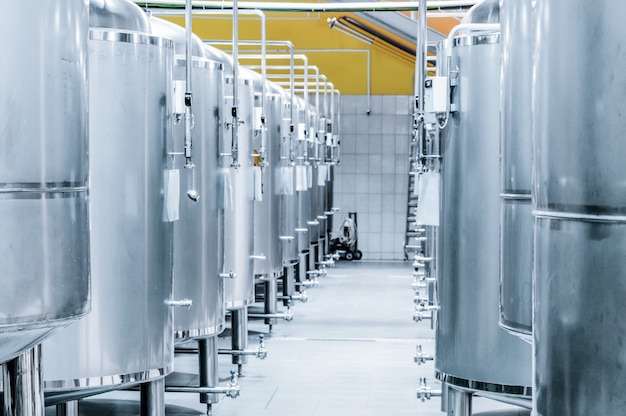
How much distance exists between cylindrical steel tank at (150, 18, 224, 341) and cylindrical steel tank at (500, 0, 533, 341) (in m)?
1.93

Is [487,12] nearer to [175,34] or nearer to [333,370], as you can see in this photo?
[175,34]

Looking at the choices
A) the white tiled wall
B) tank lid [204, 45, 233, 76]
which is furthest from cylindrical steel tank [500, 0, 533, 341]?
the white tiled wall

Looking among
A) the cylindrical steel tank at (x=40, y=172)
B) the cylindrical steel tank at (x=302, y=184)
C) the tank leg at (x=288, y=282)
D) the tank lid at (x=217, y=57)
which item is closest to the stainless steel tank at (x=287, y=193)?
the tank leg at (x=288, y=282)

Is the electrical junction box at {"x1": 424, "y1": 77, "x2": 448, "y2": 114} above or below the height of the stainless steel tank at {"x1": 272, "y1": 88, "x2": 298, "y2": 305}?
above

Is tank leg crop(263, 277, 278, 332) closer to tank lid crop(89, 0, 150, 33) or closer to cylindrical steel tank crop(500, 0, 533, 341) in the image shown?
tank lid crop(89, 0, 150, 33)

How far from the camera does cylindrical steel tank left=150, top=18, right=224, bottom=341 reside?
4.98 m

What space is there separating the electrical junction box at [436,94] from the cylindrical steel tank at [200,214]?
46.5 inches

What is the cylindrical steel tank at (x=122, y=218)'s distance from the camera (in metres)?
3.81

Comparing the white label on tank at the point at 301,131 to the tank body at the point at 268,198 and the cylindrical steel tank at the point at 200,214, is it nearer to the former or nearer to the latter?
the tank body at the point at 268,198

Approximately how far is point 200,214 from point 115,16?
1.33 meters

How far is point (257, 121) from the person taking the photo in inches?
268

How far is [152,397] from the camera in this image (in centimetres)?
432

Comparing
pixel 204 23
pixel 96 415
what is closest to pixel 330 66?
pixel 204 23

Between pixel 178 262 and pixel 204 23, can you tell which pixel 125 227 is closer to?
pixel 178 262
